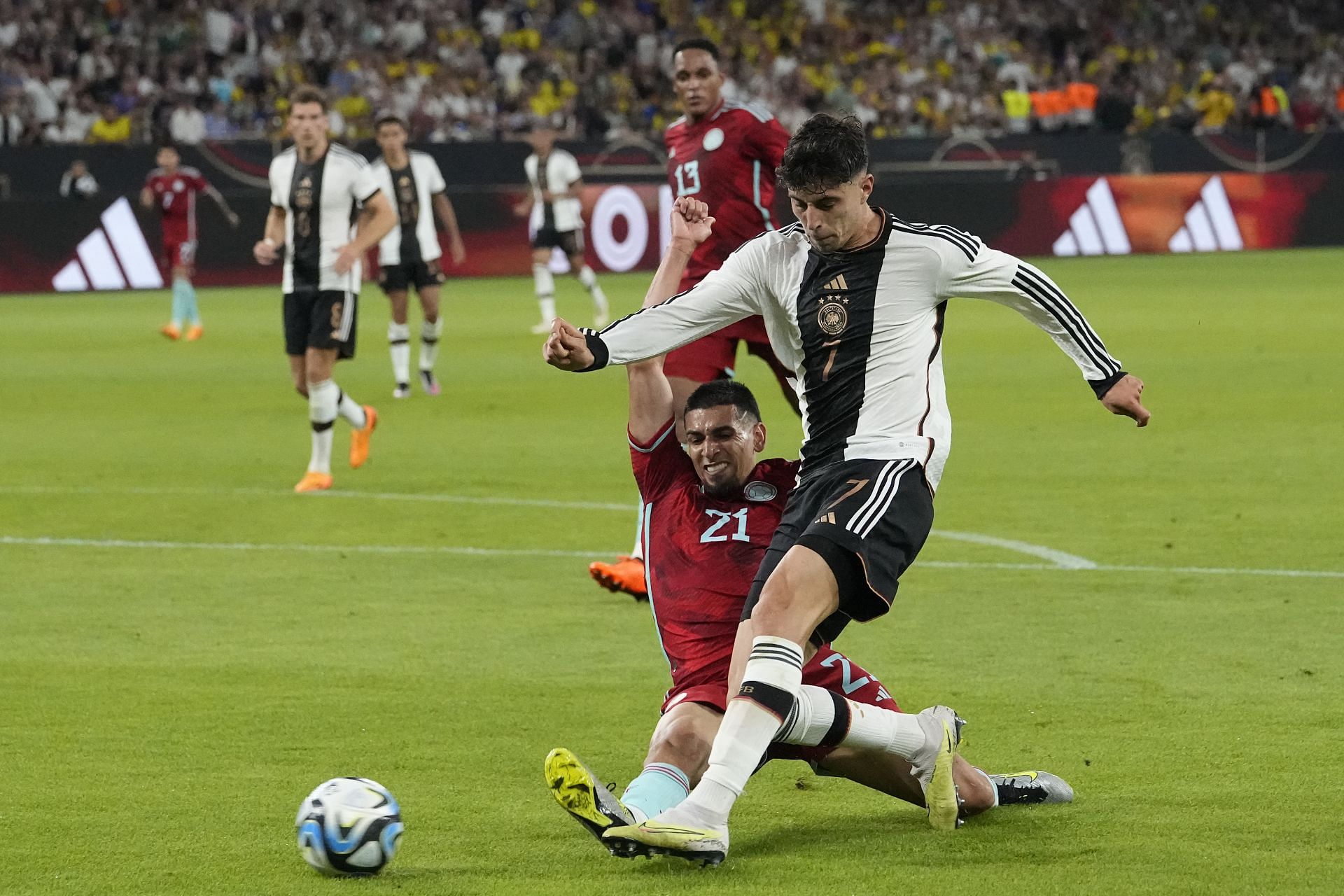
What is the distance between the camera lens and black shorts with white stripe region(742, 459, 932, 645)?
4.74 metres

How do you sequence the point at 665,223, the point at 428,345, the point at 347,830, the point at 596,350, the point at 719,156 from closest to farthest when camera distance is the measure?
the point at 347,830
the point at 596,350
the point at 719,156
the point at 428,345
the point at 665,223

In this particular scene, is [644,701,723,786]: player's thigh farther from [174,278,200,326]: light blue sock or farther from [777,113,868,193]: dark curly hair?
[174,278,200,326]: light blue sock

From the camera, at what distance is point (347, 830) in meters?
4.58

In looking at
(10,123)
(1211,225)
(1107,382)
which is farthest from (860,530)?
(10,123)

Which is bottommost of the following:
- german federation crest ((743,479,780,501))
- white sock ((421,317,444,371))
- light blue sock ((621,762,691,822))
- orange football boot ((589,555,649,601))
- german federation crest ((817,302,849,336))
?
white sock ((421,317,444,371))

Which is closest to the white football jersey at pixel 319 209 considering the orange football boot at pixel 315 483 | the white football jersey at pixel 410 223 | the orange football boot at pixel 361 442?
the orange football boot at pixel 361 442

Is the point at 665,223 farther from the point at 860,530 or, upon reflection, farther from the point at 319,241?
the point at 860,530

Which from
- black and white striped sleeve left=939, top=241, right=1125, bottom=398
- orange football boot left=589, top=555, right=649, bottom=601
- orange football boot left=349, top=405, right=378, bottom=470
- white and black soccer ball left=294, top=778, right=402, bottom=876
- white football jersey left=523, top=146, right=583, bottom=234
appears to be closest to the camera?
white and black soccer ball left=294, top=778, right=402, bottom=876

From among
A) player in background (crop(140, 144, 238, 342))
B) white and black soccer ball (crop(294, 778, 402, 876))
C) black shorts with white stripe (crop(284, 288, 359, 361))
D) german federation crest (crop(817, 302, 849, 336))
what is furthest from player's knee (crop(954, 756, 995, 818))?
player in background (crop(140, 144, 238, 342))

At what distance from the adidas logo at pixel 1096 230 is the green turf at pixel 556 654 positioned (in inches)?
607

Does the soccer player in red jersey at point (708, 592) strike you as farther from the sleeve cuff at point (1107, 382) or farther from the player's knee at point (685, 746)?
the sleeve cuff at point (1107, 382)

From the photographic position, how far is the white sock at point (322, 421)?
11.5 meters

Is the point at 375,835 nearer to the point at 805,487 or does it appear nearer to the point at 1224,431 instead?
the point at 805,487

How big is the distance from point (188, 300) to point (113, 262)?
6408 mm
